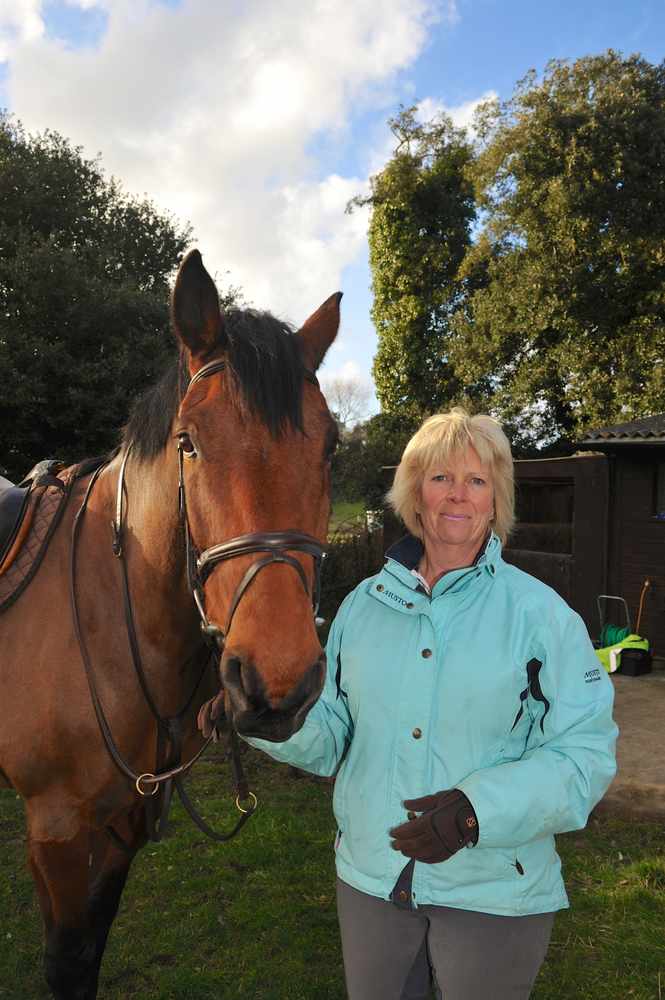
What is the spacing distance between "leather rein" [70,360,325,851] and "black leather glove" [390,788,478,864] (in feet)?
1.60

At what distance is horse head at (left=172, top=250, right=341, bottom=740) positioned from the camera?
1.32 m

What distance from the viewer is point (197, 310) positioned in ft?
5.60

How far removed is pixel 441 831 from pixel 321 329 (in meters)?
1.37

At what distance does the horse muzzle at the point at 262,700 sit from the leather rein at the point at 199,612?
0.11 meters

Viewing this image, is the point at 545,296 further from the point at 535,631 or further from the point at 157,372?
the point at 535,631

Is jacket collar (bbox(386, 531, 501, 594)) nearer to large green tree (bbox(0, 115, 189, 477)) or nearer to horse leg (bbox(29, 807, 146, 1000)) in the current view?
horse leg (bbox(29, 807, 146, 1000))

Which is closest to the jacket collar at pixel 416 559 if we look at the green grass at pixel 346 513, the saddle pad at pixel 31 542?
the saddle pad at pixel 31 542

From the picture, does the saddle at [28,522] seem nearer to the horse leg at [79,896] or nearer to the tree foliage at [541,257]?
the horse leg at [79,896]

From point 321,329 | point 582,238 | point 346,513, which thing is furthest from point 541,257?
point 321,329

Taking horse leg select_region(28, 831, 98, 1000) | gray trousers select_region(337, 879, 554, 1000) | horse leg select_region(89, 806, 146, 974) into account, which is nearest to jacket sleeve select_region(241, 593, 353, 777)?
gray trousers select_region(337, 879, 554, 1000)

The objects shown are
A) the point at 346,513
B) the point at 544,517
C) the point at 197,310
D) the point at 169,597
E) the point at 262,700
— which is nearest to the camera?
the point at 262,700

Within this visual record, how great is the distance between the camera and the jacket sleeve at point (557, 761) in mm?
1352

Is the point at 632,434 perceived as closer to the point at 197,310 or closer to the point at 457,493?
the point at 457,493

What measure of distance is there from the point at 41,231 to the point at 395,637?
1387cm
